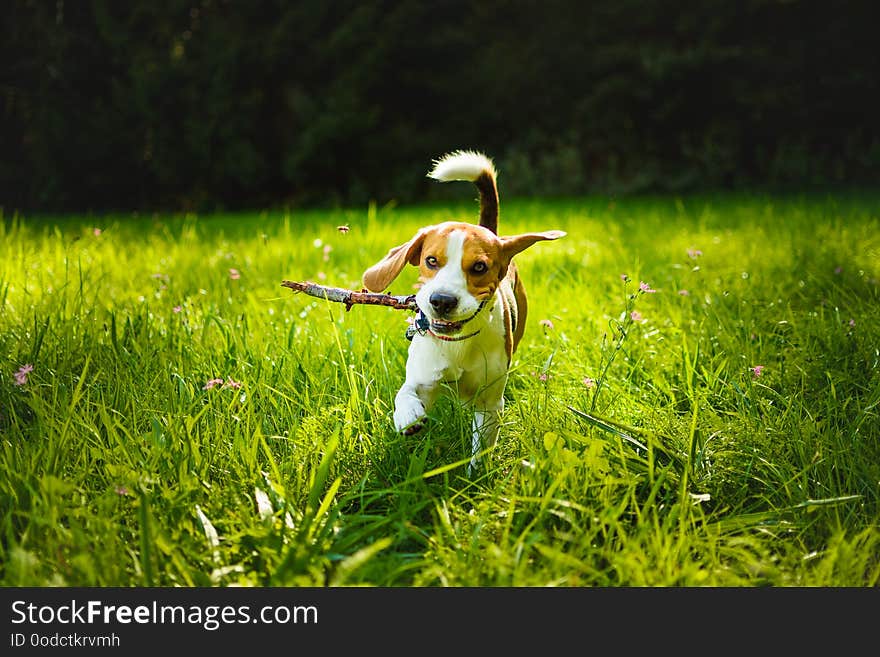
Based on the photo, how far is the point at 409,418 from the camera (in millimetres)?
2312

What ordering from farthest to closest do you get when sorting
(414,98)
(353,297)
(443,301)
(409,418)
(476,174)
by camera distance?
1. (414,98)
2. (476,174)
3. (353,297)
4. (409,418)
5. (443,301)

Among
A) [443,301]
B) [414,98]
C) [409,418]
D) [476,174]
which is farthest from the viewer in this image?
[414,98]

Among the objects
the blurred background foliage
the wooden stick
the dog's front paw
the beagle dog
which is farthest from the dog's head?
the blurred background foliage

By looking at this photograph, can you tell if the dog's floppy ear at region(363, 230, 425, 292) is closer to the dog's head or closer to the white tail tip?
the dog's head

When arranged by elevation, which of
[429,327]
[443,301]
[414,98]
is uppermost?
[414,98]

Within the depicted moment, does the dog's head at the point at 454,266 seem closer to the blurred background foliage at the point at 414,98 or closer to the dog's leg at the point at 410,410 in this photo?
the dog's leg at the point at 410,410

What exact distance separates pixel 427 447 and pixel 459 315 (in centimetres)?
35

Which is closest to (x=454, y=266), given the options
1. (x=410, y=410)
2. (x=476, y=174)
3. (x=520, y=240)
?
→ (x=520, y=240)

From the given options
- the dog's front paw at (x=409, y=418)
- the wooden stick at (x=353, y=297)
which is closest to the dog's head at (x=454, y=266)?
the wooden stick at (x=353, y=297)

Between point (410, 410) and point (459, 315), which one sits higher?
point (459, 315)

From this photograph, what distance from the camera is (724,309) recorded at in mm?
3531

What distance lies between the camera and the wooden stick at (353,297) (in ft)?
8.32

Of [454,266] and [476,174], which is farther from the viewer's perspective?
[476,174]

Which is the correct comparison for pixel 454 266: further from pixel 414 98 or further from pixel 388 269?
pixel 414 98
